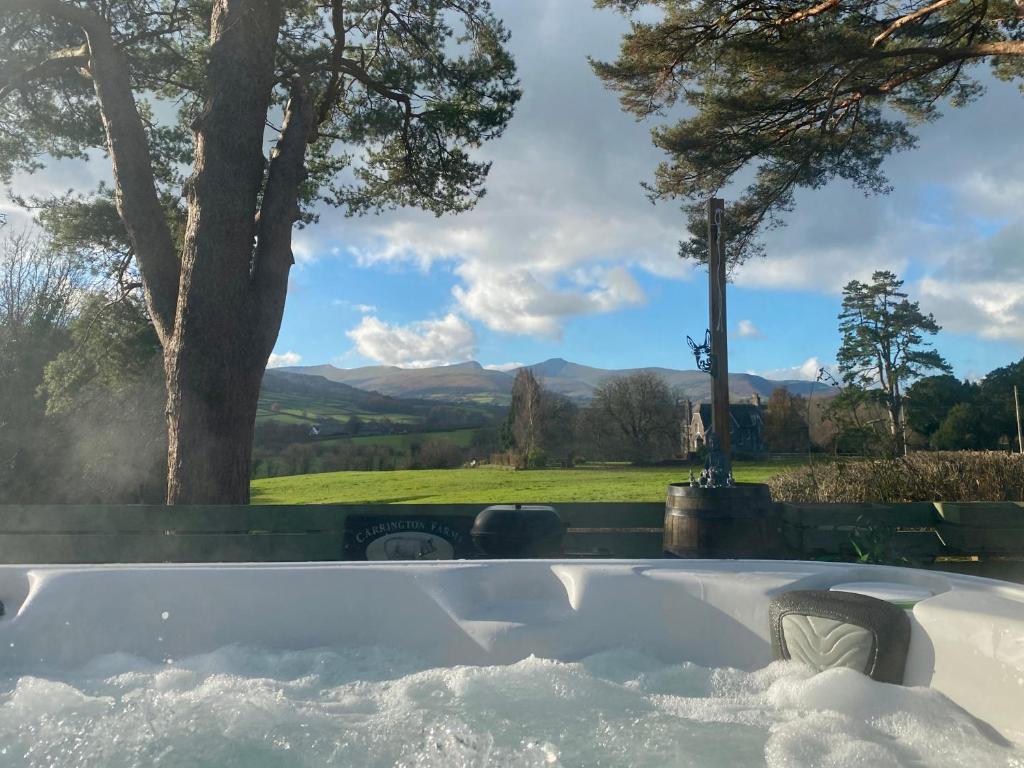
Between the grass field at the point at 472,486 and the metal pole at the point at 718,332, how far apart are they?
710 centimetres

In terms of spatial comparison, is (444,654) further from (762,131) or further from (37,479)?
(37,479)

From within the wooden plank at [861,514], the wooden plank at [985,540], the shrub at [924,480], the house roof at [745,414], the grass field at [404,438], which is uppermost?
the house roof at [745,414]

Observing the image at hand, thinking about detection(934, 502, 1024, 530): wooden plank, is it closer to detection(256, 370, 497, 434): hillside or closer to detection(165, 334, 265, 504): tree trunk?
detection(165, 334, 265, 504): tree trunk

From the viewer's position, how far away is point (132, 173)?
6.21m

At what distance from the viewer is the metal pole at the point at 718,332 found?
550 cm

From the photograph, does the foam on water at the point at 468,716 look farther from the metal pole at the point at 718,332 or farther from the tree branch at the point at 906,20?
the tree branch at the point at 906,20

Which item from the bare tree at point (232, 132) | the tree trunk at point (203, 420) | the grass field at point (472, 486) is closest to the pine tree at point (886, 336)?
the grass field at point (472, 486)

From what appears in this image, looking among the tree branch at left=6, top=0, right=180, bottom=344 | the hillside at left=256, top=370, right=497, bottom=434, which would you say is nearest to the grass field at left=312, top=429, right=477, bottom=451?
the hillside at left=256, top=370, right=497, bottom=434

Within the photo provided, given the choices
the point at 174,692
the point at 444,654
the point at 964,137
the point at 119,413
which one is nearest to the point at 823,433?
the point at 964,137

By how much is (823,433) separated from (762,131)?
3.36 meters

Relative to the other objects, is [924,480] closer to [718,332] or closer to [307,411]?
[718,332]

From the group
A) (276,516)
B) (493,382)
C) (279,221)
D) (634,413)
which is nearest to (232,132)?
(279,221)

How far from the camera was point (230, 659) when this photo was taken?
2.54 meters

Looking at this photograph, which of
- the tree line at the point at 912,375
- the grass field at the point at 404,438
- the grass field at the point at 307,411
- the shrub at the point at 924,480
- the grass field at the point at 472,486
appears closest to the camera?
the shrub at the point at 924,480
